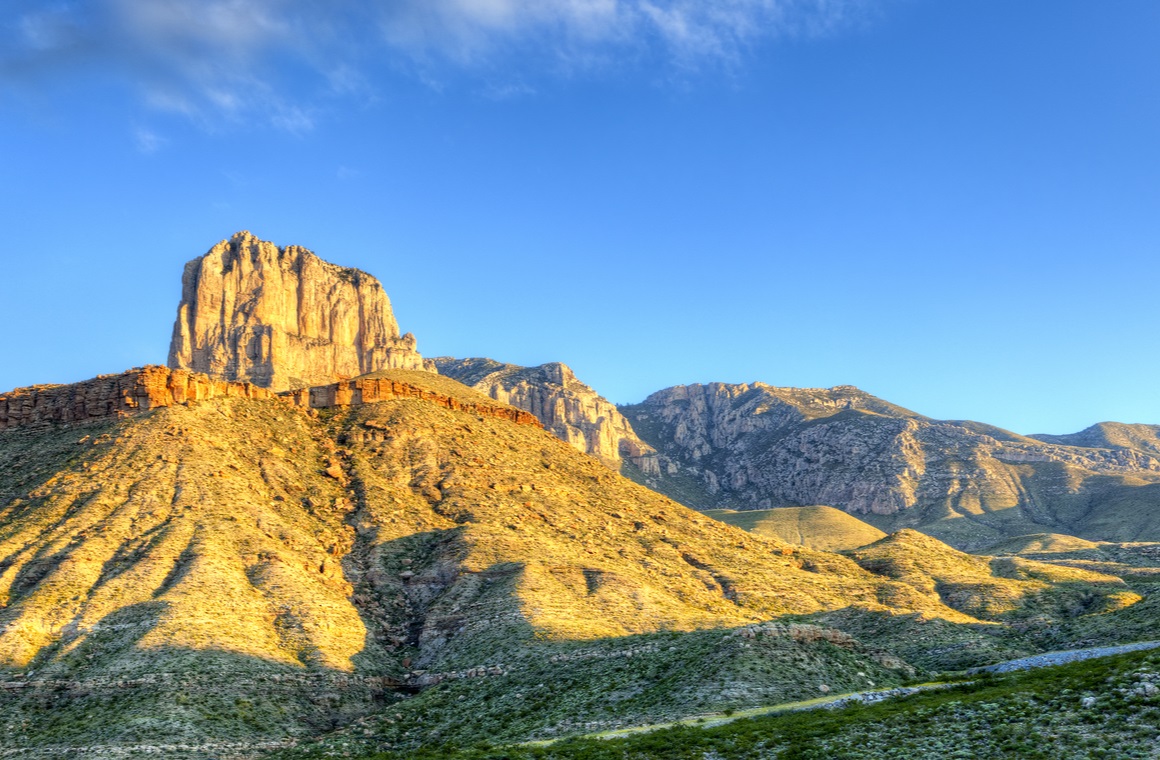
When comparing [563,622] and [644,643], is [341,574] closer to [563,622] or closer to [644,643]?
[563,622]

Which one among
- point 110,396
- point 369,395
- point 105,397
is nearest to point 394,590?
point 110,396

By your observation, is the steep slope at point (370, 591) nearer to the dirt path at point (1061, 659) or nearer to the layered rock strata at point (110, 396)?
the layered rock strata at point (110, 396)

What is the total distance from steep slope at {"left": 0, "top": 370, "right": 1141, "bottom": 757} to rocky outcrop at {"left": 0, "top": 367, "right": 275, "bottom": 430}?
2.07 meters

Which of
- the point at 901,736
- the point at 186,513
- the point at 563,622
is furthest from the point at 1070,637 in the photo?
the point at 186,513

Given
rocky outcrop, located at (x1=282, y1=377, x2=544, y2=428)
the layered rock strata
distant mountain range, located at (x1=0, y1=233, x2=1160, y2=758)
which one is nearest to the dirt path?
distant mountain range, located at (x1=0, y1=233, x2=1160, y2=758)

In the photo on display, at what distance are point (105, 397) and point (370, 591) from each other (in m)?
45.2

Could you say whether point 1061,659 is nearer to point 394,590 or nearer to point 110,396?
point 394,590

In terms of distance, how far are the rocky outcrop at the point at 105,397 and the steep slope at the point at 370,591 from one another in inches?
81.6

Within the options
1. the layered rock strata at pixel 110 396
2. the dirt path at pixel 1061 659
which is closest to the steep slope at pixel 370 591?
the layered rock strata at pixel 110 396

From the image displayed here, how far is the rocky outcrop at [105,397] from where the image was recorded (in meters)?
110

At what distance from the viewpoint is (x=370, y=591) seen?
8956cm

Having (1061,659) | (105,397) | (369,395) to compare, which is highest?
(369,395)

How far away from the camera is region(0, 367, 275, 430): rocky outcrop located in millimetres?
109688

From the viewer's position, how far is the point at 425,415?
128 m
